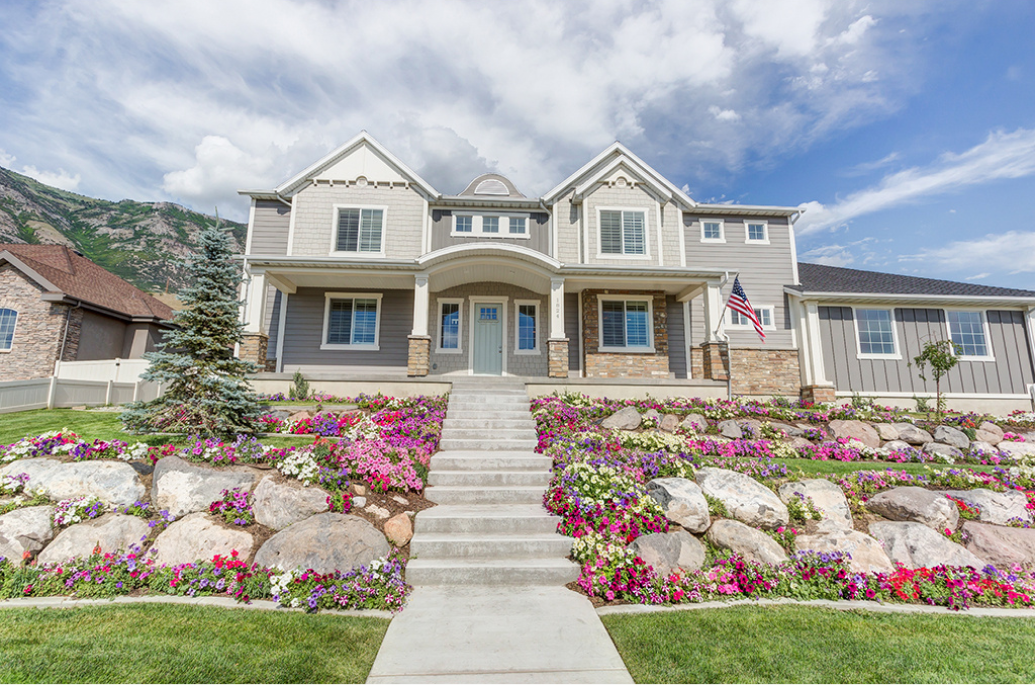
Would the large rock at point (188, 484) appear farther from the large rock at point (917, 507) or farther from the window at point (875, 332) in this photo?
the window at point (875, 332)

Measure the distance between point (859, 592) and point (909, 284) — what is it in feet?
49.4

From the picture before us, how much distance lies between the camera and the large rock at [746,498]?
206 inches

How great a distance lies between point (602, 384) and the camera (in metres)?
10.6

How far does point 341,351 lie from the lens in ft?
44.5

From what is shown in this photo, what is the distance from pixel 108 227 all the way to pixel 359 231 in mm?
106230

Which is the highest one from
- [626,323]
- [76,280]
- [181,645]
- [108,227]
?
[108,227]

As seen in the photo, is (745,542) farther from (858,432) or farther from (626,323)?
(626,323)

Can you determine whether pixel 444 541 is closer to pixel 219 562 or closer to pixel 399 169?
pixel 219 562

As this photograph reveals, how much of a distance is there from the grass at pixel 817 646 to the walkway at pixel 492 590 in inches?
15.2

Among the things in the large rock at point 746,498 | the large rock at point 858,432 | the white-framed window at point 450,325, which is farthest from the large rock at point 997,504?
the white-framed window at point 450,325

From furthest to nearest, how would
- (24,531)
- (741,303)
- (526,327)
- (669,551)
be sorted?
(526,327)
(741,303)
(669,551)
(24,531)

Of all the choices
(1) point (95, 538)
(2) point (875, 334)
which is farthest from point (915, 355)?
(1) point (95, 538)

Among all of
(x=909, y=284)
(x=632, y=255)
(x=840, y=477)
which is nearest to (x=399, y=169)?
(x=632, y=255)

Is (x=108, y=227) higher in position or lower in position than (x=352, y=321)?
higher
